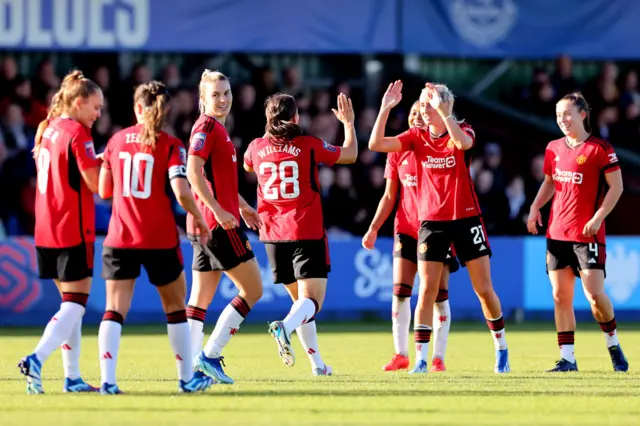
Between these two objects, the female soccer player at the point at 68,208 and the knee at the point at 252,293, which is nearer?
the female soccer player at the point at 68,208

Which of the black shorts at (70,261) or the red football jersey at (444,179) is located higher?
the red football jersey at (444,179)

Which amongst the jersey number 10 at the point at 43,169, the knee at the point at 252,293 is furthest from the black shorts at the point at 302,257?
the jersey number 10 at the point at 43,169

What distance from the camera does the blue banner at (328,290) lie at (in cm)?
1617

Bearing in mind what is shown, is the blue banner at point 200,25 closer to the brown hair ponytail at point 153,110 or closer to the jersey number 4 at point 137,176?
the brown hair ponytail at point 153,110

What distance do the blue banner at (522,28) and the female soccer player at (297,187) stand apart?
10.7 meters

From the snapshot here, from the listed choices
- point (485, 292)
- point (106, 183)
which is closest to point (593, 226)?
point (485, 292)

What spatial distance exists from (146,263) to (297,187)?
1.76m

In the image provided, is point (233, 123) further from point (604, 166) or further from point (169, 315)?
point (169, 315)

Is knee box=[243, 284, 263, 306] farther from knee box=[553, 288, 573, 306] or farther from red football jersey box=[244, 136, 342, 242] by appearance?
knee box=[553, 288, 573, 306]

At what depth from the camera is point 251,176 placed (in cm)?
1784

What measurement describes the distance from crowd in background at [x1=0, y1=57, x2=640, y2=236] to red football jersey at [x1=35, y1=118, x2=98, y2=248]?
8.31 meters

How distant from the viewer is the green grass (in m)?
7.25

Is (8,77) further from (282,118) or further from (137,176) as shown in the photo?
(137,176)

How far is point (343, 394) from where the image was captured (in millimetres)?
8359
